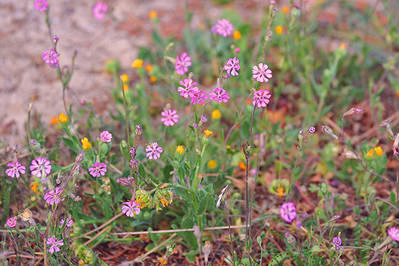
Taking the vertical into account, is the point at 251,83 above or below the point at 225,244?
above

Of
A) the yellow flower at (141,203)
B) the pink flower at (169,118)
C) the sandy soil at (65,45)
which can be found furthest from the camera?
the sandy soil at (65,45)

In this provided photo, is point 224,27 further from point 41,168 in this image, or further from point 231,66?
point 41,168

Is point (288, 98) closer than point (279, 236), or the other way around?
point (279, 236)

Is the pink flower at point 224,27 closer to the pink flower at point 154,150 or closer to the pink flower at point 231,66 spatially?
the pink flower at point 231,66

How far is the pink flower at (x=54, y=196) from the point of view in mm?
1756

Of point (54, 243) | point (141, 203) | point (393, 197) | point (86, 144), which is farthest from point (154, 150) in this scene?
point (393, 197)

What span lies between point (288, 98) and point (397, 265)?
143cm

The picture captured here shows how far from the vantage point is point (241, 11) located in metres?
3.86

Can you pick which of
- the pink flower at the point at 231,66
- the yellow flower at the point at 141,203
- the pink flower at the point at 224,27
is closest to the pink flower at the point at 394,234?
the pink flower at the point at 231,66

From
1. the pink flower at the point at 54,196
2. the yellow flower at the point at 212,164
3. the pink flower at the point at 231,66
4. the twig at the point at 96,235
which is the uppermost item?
the pink flower at the point at 231,66

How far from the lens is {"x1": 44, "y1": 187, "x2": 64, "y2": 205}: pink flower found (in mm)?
1756

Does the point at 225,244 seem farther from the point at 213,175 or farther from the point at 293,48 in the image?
the point at 293,48

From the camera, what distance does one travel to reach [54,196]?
178 centimetres

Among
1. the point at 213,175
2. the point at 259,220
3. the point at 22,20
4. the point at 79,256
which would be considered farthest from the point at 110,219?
the point at 22,20
